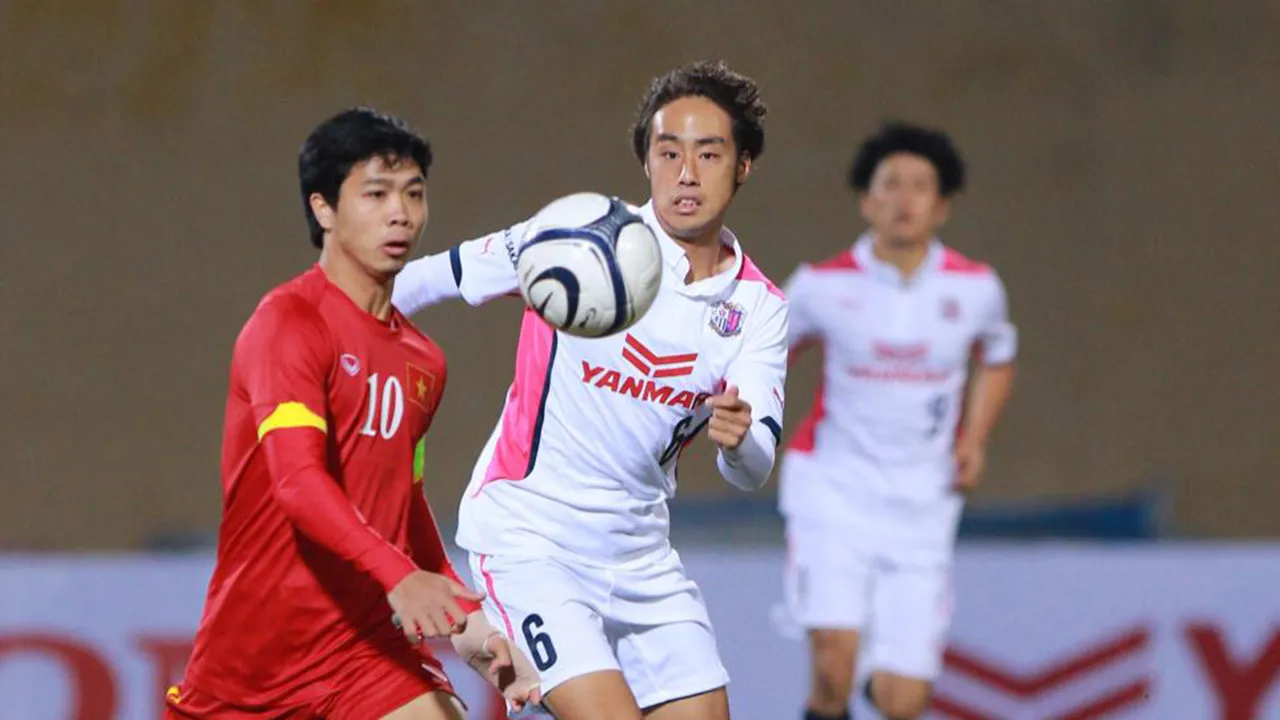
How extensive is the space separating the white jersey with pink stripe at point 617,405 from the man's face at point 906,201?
9.86 feet

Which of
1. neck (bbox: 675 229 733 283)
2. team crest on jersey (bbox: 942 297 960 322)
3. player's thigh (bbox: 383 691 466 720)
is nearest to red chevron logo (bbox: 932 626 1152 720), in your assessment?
team crest on jersey (bbox: 942 297 960 322)

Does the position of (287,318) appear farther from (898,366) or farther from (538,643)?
(898,366)

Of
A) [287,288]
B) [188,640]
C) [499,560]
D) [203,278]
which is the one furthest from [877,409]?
[203,278]

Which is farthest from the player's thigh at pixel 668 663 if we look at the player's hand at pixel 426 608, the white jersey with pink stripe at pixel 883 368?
the white jersey with pink stripe at pixel 883 368

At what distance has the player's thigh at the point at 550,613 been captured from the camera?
341 centimetres

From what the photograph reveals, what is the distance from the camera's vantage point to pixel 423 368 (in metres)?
3.41

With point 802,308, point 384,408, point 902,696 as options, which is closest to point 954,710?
point 902,696

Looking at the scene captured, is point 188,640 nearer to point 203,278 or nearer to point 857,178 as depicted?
point 857,178

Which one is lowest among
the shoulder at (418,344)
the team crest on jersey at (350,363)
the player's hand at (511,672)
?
the player's hand at (511,672)

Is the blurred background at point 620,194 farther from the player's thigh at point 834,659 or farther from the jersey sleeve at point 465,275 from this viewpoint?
the jersey sleeve at point 465,275

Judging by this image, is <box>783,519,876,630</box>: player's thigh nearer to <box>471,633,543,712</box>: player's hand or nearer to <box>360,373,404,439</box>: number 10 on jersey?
<box>471,633,543,712</box>: player's hand

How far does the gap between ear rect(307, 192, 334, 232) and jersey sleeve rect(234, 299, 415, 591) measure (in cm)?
22

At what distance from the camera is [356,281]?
3.38 metres

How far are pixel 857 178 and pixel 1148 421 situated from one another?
126 inches
